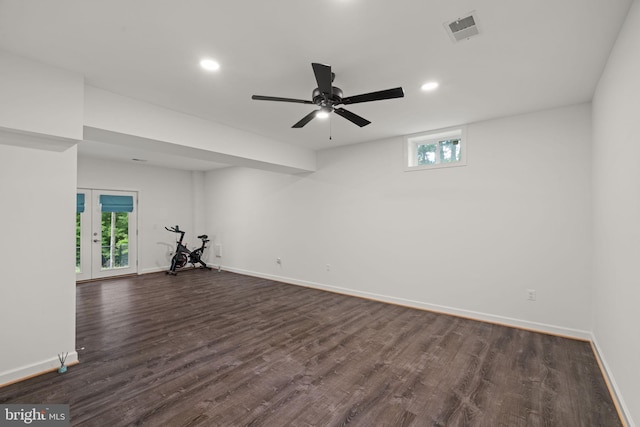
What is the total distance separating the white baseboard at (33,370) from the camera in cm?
244

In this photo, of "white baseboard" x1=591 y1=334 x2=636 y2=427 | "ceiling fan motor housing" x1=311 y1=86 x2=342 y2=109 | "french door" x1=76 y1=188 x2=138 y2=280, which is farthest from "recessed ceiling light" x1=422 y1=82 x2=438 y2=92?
"french door" x1=76 y1=188 x2=138 y2=280

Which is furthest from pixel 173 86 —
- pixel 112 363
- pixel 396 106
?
pixel 112 363

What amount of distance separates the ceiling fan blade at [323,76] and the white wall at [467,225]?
271cm

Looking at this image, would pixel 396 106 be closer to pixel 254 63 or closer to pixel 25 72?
pixel 254 63

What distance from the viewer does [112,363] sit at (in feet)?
9.27

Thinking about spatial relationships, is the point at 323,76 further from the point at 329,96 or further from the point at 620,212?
the point at 620,212

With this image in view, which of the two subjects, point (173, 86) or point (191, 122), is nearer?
point (173, 86)

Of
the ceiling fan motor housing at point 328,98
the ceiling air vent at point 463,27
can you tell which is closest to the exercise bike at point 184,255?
the ceiling fan motor housing at point 328,98

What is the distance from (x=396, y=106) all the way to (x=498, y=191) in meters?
1.86

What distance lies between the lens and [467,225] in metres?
4.14

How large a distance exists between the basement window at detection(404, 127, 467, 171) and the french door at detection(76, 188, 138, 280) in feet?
22.2

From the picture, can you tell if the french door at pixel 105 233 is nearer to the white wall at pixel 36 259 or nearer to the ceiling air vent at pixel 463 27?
the white wall at pixel 36 259

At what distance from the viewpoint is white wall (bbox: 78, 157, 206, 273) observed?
6.71 m

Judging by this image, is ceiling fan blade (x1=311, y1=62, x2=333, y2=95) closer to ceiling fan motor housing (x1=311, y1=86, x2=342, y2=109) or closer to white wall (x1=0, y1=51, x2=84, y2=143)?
ceiling fan motor housing (x1=311, y1=86, x2=342, y2=109)
